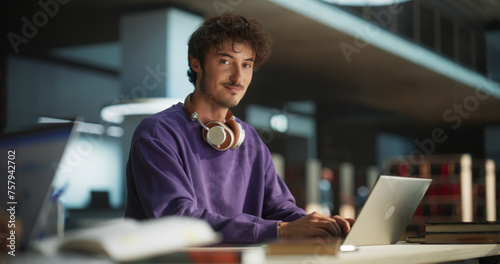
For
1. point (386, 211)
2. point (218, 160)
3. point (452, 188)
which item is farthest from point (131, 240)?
point (452, 188)

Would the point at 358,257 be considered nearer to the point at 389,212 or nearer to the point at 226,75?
the point at 389,212

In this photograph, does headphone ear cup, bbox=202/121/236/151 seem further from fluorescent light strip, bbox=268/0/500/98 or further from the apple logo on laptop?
fluorescent light strip, bbox=268/0/500/98

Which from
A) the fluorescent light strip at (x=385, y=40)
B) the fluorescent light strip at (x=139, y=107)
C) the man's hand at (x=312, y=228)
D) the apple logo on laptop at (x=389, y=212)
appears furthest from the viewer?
the fluorescent light strip at (x=385, y=40)

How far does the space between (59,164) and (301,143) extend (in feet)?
44.0

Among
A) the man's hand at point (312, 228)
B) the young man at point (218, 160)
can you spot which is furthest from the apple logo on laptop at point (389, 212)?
the man's hand at point (312, 228)

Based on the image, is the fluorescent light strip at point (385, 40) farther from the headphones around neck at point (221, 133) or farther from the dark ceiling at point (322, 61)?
the headphones around neck at point (221, 133)

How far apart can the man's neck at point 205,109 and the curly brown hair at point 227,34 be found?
140 mm

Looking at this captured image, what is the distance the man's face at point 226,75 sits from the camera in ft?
6.66

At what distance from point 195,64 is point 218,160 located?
43cm

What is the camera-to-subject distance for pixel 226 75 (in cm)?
204

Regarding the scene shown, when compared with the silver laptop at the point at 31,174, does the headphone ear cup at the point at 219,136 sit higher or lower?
higher

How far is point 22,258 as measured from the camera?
35.2 inches

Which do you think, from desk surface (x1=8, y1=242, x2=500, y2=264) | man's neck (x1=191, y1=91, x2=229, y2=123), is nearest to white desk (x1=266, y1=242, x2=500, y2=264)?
desk surface (x1=8, y1=242, x2=500, y2=264)

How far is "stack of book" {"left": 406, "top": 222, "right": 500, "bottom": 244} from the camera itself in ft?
6.12
